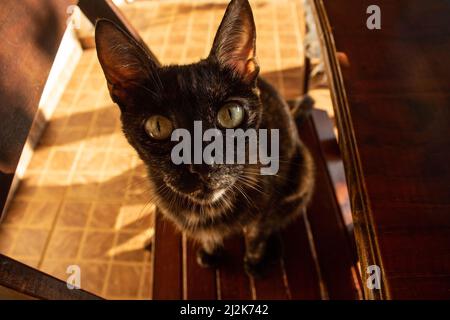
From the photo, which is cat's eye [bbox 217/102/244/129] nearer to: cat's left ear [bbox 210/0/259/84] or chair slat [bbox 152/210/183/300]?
cat's left ear [bbox 210/0/259/84]

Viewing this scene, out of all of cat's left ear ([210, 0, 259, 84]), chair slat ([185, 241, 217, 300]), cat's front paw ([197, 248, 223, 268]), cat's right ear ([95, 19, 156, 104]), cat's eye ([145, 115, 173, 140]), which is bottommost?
chair slat ([185, 241, 217, 300])

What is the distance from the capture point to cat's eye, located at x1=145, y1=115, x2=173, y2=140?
765mm

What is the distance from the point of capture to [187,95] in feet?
2.45

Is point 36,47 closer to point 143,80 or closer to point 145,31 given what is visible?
point 143,80

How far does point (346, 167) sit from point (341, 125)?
4.0 inches

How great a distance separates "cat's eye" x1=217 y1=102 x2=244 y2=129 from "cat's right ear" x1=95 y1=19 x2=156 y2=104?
0.65 ft

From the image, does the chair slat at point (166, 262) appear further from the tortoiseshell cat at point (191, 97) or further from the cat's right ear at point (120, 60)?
the cat's right ear at point (120, 60)

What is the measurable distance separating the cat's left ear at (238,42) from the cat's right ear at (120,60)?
0.17 meters

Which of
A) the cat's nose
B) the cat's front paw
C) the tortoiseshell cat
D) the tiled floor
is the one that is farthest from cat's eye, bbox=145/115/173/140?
the cat's front paw

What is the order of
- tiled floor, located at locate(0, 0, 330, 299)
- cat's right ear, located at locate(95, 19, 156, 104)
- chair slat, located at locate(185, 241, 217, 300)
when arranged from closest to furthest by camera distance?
cat's right ear, located at locate(95, 19, 156, 104)
chair slat, located at locate(185, 241, 217, 300)
tiled floor, located at locate(0, 0, 330, 299)

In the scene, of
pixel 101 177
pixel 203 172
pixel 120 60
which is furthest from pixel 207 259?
pixel 101 177

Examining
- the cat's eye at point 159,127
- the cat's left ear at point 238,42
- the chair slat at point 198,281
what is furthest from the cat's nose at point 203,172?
the chair slat at point 198,281

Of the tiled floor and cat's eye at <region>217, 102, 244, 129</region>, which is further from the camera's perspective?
the tiled floor

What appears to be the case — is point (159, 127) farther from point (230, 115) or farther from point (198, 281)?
point (198, 281)
